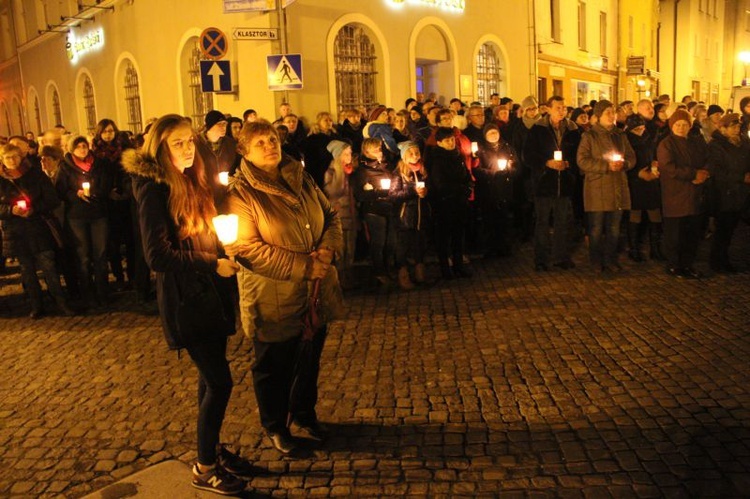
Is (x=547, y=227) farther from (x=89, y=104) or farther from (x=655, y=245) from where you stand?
(x=89, y=104)

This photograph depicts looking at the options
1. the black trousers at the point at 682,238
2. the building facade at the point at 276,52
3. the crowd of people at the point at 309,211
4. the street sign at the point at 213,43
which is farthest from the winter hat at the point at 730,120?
the street sign at the point at 213,43

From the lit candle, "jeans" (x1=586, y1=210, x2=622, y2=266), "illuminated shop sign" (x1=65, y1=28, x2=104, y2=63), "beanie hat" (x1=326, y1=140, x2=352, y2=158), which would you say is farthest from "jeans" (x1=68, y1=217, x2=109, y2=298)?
"illuminated shop sign" (x1=65, y1=28, x2=104, y2=63)

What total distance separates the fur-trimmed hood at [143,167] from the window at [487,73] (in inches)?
690

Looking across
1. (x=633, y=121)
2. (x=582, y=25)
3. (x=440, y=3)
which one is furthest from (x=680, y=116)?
(x=582, y=25)

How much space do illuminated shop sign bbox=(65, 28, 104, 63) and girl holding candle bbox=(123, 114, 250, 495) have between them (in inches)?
771

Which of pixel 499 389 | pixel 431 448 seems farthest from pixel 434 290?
pixel 431 448

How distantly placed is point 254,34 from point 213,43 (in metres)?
0.83

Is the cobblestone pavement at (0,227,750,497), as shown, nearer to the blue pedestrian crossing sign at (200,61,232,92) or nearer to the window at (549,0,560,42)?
the blue pedestrian crossing sign at (200,61,232,92)

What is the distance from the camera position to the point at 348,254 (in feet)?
28.0

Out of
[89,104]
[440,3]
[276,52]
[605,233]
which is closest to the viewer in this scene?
[605,233]

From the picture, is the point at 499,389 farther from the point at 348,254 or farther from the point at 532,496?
the point at 348,254

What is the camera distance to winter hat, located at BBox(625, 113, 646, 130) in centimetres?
1125

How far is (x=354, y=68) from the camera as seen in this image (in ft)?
53.1

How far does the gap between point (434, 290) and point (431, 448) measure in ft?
13.7
